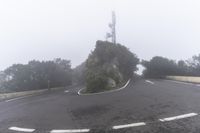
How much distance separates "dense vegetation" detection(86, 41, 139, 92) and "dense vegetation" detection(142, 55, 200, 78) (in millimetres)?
4431

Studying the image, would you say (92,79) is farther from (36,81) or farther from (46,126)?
(36,81)

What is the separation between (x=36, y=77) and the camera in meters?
38.3

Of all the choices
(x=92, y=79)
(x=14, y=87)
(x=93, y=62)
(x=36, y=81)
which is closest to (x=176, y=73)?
(x=93, y=62)

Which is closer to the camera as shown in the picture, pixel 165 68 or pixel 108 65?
pixel 108 65

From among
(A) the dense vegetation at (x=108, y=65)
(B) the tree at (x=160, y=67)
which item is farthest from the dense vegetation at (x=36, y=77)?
(B) the tree at (x=160, y=67)

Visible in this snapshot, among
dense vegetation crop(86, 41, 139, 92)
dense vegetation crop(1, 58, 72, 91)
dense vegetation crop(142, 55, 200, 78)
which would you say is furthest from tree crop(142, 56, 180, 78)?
dense vegetation crop(1, 58, 72, 91)

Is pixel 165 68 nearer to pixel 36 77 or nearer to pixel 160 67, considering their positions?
pixel 160 67

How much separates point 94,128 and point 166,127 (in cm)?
189

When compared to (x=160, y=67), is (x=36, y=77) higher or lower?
lower

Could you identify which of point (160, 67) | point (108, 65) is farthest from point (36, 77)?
point (160, 67)

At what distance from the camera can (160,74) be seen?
3856 cm

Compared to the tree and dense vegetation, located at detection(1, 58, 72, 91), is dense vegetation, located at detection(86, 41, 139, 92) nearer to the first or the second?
the tree

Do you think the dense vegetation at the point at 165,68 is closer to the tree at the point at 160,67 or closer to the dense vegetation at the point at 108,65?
the tree at the point at 160,67

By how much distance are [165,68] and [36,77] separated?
79.1ft
